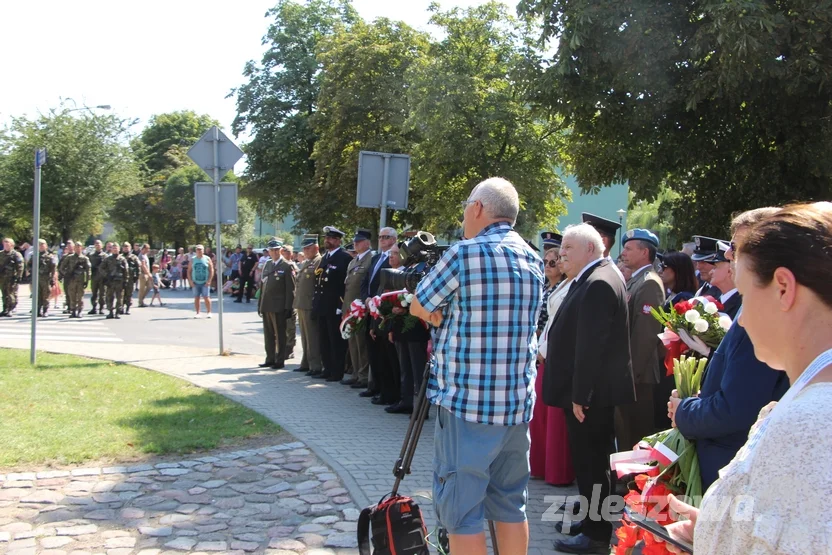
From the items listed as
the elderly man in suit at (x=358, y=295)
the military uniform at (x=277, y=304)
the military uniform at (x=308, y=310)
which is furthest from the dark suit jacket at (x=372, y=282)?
the military uniform at (x=277, y=304)

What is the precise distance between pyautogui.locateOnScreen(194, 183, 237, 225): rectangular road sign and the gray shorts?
1047 cm

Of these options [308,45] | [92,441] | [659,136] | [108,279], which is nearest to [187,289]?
[308,45]

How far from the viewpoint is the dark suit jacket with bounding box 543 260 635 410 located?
15.9 ft

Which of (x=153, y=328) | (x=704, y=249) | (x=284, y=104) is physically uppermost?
(x=284, y=104)

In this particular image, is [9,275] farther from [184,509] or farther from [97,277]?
[184,509]

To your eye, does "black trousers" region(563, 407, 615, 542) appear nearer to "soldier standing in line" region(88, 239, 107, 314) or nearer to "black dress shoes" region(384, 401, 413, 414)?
"black dress shoes" region(384, 401, 413, 414)

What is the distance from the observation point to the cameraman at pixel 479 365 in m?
A: 3.79

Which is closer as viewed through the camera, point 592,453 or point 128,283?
point 592,453

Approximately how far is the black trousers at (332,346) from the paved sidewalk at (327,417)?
32 centimetres

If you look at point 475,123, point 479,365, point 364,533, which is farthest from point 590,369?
point 475,123

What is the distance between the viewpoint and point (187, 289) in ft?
132

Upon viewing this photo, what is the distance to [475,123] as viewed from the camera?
87.4 feet

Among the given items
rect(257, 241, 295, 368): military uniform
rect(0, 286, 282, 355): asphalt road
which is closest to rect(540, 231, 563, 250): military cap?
rect(257, 241, 295, 368): military uniform

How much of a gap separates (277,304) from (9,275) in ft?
42.0
